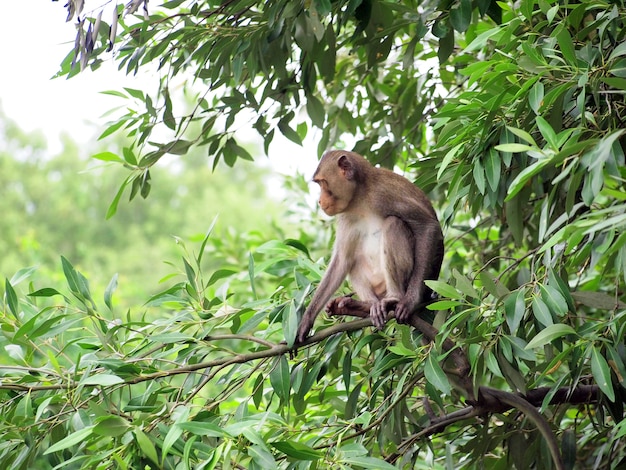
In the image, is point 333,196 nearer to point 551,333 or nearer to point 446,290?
point 446,290

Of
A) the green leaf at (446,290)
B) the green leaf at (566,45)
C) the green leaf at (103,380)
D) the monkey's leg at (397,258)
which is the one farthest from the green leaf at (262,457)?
the monkey's leg at (397,258)

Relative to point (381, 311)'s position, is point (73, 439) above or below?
above

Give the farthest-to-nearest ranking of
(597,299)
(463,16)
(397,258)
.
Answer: (397,258) < (463,16) < (597,299)

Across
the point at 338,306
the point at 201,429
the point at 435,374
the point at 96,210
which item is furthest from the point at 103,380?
the point at 96,210

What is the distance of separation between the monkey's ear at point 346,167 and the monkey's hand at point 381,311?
3.08ft

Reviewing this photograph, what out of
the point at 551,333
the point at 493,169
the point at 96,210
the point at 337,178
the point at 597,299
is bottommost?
the point at 96,210

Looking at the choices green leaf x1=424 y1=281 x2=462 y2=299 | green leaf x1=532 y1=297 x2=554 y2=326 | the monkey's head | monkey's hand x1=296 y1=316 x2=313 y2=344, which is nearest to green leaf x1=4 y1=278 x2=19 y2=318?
monkey's hand x1=296 y1=316 x2=313 y2=344

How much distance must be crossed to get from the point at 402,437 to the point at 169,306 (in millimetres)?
1325

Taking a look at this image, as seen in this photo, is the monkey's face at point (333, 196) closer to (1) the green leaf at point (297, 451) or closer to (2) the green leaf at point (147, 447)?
(1) the green leaf at point (297, 451)

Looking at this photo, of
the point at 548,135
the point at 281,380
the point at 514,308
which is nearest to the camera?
the point at 548,135

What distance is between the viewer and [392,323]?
414 centimetres

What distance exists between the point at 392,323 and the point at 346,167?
1.20 m

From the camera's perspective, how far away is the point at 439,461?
4816 mm

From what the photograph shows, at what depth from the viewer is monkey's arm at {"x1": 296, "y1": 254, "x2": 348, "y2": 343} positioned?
3961 mm
